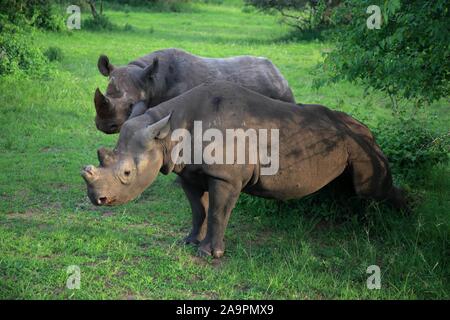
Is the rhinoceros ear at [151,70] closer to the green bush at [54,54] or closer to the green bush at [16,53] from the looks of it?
the green bush at [16,53]

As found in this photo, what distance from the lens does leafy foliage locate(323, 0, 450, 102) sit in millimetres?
5586

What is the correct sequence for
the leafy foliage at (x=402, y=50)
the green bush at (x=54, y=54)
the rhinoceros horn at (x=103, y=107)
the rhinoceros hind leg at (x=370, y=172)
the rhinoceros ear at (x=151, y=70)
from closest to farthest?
the leafy foliage at (x=402, y=50)
the rhinoceros hind leg at (x=370, y=172)
the rhinoceros horn at (x=103, y=107)
the rhinoceros ear at (x=151, y=70)
the green bush at (x=54, y=54)

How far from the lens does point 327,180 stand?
6.12 metres

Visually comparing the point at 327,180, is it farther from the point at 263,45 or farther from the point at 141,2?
the point at 141,2

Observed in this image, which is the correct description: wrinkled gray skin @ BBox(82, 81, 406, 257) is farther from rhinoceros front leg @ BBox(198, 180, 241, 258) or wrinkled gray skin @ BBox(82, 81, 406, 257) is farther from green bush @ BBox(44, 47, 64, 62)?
green bush @ BBox(44, 47, 64, 62)

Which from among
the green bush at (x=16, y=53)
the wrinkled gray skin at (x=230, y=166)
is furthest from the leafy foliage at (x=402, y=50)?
the green bush at (x=16, y=53)

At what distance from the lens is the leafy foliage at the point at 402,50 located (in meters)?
5.59

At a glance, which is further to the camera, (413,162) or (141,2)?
(141,2)

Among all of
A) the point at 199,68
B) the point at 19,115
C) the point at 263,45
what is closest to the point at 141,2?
the point at 263,45

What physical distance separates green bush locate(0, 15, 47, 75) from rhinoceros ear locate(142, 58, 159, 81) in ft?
22.3

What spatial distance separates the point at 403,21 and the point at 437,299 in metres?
2.46

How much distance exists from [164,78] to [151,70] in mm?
328

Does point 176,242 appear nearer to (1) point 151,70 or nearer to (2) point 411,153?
(1) point 151,70

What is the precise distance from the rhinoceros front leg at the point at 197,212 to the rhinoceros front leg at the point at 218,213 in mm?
257
